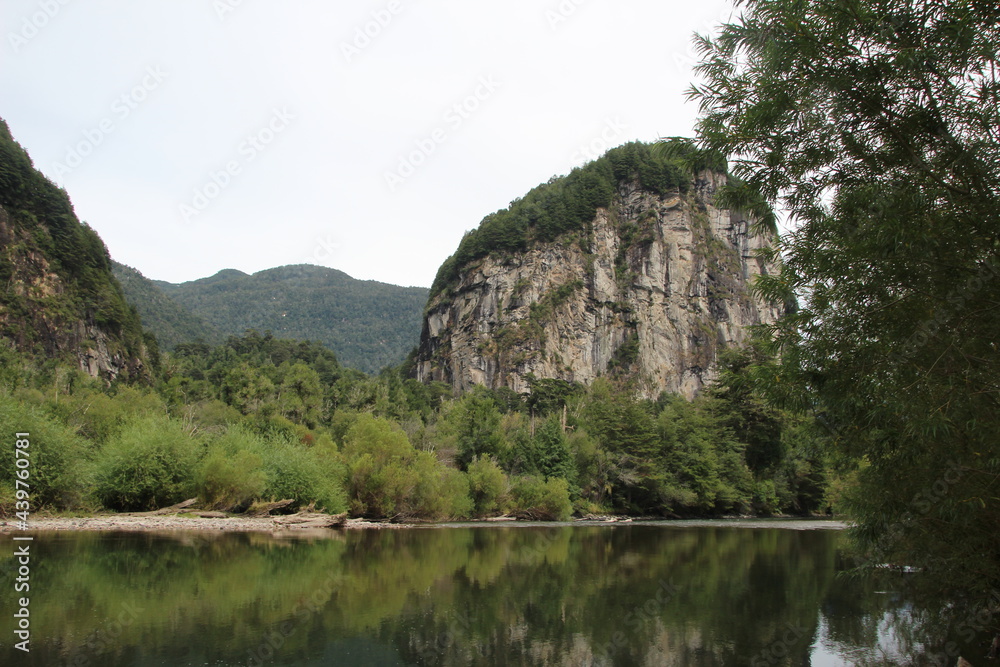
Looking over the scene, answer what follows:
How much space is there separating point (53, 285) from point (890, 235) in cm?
12418

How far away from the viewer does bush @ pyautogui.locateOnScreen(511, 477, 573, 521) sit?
6106cm

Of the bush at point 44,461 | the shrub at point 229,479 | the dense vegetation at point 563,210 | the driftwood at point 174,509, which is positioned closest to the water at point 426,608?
the bush at point 44,461

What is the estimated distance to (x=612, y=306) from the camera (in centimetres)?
17538

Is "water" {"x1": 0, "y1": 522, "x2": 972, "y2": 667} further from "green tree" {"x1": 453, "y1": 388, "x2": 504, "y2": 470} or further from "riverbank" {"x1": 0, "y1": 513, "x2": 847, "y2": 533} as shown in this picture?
"green tree" {"x1": 453, "y1": 388, "x2": 504, "y2": 470}

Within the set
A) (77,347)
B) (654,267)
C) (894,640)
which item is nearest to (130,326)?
(77,347)

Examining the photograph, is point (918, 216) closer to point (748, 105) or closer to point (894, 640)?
point (748, 105)

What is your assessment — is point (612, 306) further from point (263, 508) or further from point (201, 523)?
point (201, 523)

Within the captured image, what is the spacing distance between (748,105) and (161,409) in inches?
2742

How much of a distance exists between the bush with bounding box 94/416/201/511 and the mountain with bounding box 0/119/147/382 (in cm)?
6495

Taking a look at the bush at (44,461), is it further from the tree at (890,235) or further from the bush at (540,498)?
the tree at (890,235)

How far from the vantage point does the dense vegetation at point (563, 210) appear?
178 metres

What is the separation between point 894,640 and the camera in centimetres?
1744

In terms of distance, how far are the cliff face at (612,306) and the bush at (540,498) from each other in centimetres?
9584

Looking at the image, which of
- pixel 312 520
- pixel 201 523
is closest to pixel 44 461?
pixel 201 523
